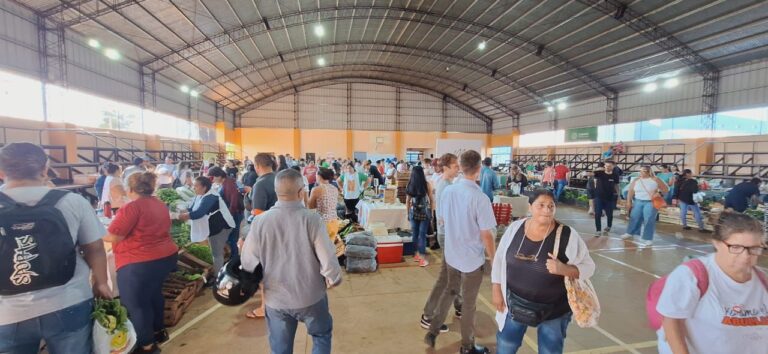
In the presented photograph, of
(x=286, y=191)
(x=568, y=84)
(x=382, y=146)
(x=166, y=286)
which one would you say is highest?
(x=568, y=84)

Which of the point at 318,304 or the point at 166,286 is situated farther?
the point at 166,286

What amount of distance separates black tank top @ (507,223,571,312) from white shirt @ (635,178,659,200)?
5163 mm

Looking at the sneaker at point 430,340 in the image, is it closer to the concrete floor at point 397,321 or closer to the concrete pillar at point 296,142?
the concrete floor at point 397,321

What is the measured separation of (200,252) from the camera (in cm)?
454

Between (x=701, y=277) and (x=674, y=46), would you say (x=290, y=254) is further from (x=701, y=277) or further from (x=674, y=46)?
(x=674, y=46)

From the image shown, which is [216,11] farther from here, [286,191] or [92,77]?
[286,191]

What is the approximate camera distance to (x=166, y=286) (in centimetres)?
353

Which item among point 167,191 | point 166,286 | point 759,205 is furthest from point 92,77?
point 759,205

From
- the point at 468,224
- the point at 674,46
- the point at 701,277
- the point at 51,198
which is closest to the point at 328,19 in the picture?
the point at 468,224

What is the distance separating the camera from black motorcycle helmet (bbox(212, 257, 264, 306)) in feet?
5.91

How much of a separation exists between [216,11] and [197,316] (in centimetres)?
1297

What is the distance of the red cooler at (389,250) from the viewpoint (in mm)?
5137

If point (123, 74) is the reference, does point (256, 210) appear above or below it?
below

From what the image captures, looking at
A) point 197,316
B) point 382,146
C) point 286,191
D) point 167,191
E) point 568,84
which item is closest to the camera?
point 286,191
